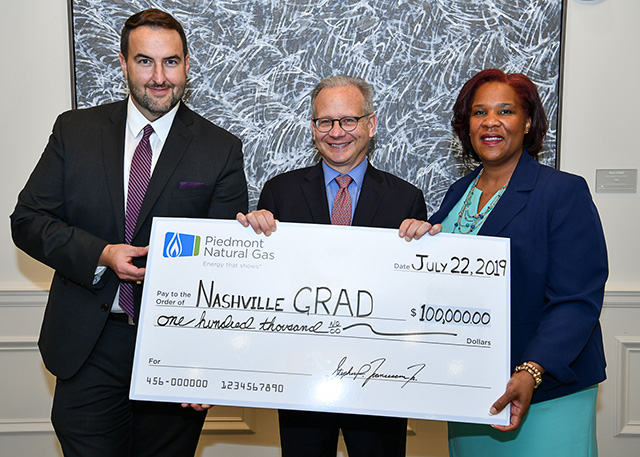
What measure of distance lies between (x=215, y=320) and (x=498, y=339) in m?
0.83

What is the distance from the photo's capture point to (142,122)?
1995 mm

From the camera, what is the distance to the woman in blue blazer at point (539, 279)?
1.67m

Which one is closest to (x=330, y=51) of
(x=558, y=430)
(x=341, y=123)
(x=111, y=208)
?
(x=341, y=123)

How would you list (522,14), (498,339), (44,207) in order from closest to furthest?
(498,339) → (44,207) → (522,14)

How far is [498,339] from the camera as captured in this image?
1679mm

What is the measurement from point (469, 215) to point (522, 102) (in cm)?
41

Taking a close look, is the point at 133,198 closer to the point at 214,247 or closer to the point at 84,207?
the point at 84,207

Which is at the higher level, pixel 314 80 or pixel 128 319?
pixel 314 80

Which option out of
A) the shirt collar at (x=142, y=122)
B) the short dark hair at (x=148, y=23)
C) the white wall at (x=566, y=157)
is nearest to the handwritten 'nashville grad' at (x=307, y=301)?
the shirt collar at (x=142, y=122)

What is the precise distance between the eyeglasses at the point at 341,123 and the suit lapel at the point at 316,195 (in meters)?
0.16

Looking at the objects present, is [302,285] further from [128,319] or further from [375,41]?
[375,41]

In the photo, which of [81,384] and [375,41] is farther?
[375,41]

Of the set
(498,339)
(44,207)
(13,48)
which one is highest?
(13,48)

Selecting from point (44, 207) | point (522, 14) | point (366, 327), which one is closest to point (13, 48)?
point (44, 207)
